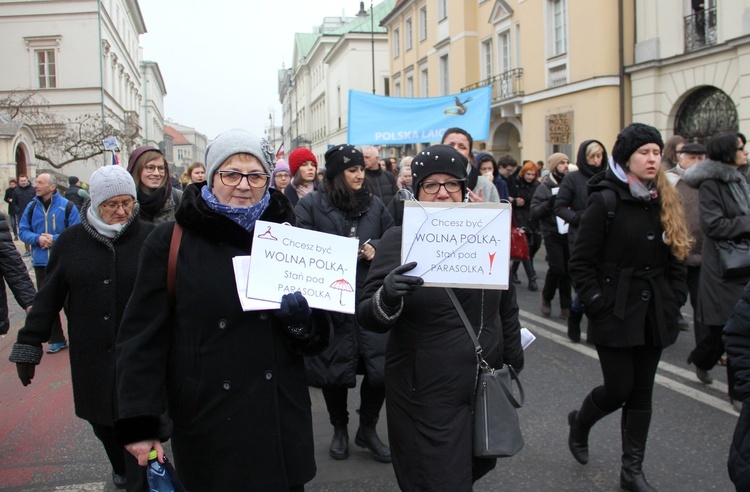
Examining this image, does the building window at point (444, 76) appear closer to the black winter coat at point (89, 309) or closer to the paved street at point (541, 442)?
the paved street at point (541, 442)

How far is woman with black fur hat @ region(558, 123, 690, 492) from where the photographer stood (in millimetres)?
3797

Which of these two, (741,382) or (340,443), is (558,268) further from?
(741,382)

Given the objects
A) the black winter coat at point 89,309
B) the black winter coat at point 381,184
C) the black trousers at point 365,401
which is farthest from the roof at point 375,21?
the black winter coat at point 89,309

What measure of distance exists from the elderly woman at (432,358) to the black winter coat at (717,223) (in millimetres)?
2994

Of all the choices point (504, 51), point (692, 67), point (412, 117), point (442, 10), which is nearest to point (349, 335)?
point (412, 117)

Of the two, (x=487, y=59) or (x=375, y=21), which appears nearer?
(x=487, y=59)

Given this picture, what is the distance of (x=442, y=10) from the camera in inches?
1255

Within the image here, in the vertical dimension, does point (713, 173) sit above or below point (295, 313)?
above

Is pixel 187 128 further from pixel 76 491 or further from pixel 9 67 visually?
pixel 76 491

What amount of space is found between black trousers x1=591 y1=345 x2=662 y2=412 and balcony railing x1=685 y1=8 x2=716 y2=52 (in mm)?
15286

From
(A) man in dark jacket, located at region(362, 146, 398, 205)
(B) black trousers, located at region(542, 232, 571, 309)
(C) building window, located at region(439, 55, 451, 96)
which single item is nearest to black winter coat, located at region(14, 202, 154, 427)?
(A) man in dark jacket, located at region(362, 146, 398, 205)

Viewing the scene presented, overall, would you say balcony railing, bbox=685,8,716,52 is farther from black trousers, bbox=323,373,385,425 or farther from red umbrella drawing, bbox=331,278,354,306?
red umbrella drawing, bbox=331,278,354,306

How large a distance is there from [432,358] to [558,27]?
21.5 metres

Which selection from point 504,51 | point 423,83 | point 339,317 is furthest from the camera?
point 423,83
